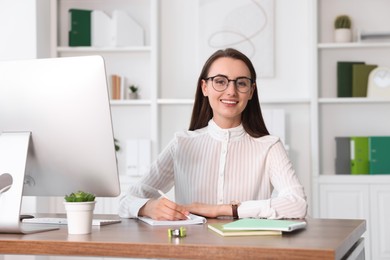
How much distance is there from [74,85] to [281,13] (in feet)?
10.2

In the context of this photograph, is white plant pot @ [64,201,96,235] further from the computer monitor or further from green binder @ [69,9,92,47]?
green binder @ [69,9,92,47]

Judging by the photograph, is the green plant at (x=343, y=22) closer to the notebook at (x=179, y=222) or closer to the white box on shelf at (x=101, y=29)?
the white box on shelf at (x=101, y=29)

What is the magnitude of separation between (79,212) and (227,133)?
0.92 metres

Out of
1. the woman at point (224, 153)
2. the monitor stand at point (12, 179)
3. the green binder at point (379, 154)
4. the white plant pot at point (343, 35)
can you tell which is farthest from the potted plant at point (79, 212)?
the white plant pot at point (343, 35)

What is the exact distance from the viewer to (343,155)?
443cm

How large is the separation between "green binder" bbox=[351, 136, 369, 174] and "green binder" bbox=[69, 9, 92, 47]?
208cm

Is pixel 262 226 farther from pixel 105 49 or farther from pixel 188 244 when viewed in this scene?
pixel 105 49

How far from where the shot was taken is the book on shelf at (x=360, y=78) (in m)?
4.45

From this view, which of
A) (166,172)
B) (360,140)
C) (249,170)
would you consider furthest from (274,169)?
(360,140)

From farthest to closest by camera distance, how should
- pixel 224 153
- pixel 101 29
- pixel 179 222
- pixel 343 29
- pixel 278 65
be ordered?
pixel 101 29 < pixel 278 65 < pixel 343 29 < pixel 224 153 < pixel 179 222

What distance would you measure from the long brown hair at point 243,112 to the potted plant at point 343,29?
2.22 meters

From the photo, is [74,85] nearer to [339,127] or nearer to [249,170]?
[249,170]

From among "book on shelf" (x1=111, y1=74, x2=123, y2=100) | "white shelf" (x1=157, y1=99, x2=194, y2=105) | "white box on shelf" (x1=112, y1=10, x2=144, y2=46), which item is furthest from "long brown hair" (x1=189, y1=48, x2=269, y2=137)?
"white box on shelf" (x1=112, y1=10, x2=144, y2=46)

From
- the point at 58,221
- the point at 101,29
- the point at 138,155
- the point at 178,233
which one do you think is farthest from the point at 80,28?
the point at 178,233
